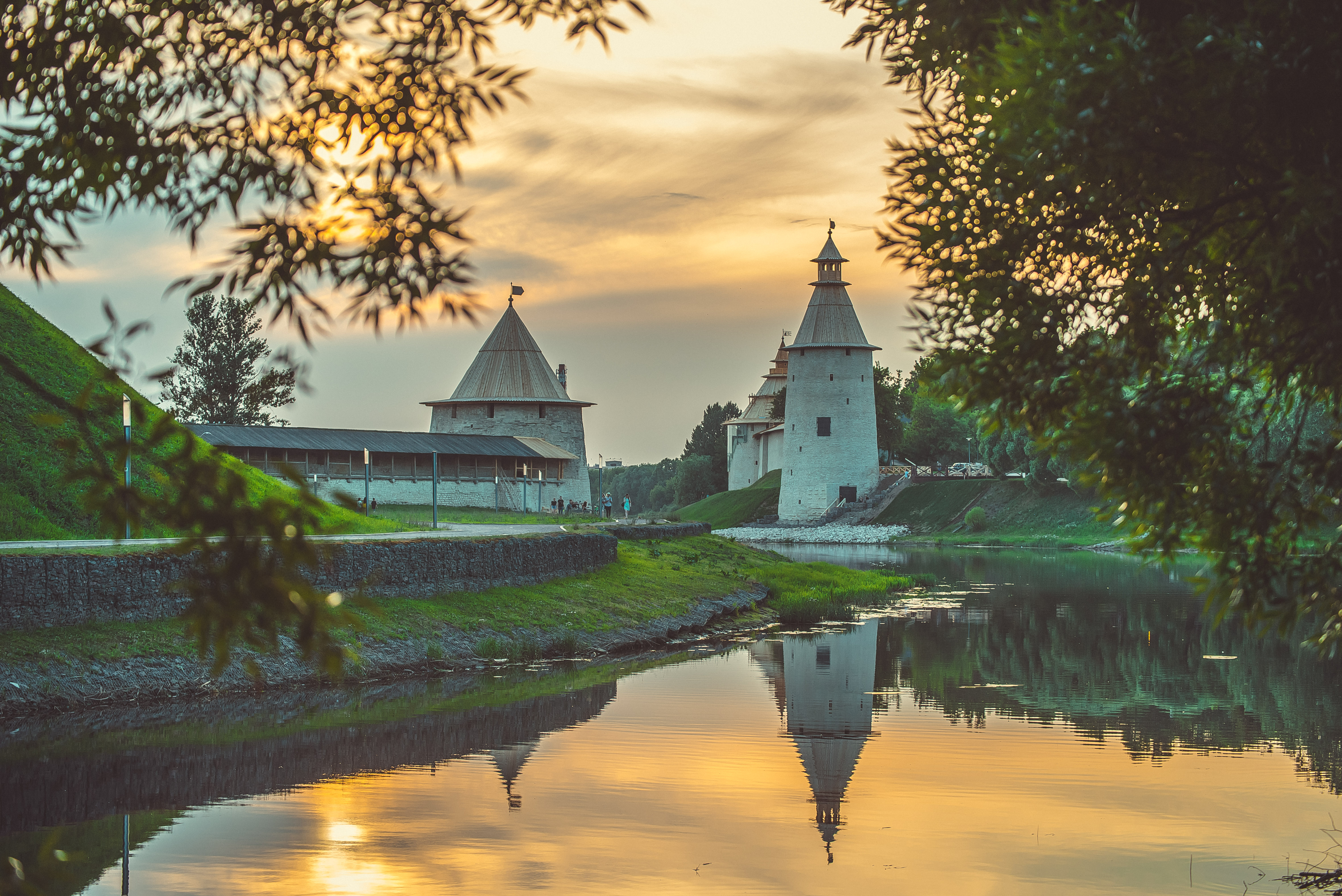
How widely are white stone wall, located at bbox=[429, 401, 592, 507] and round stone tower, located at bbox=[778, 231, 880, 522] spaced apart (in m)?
17.2

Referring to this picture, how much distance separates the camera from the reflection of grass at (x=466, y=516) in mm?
27953

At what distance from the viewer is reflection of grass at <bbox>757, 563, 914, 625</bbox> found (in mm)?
23547

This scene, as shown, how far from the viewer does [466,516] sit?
33781 millimetres

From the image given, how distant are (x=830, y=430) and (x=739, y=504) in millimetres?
9780

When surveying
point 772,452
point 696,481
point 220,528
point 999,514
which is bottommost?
point 220,528

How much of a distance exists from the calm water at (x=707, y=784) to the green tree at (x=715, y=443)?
71.6m

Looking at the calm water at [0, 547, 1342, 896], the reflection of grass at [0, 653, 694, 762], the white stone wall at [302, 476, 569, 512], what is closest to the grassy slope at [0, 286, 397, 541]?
the reflection of grass at [0, 653, 694, 762]

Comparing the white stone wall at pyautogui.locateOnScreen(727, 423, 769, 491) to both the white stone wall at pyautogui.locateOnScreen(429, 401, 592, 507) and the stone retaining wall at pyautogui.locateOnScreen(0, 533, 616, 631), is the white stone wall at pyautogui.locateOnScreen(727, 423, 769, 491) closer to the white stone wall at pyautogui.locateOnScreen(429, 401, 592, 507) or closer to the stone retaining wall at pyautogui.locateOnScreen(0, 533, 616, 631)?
the white stone wall at pyautogui.locateOnScreen(429, 401, 592, 507)

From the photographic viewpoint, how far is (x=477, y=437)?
45281 millimetres

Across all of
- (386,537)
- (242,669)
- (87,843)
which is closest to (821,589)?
(386,537)

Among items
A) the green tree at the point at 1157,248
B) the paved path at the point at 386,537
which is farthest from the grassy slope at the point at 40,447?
the green tree at the point at 1157,248

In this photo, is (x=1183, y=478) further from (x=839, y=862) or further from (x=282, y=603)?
(x=282, y=603)

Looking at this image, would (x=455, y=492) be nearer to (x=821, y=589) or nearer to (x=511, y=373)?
(x=511, y=373)

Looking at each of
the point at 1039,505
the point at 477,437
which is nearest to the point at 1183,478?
the point at 477,437
